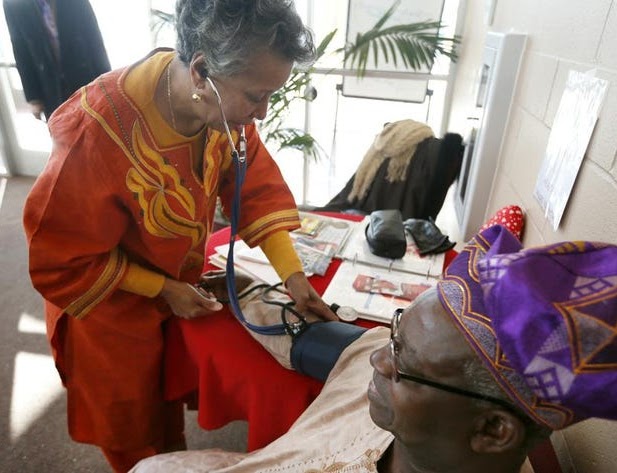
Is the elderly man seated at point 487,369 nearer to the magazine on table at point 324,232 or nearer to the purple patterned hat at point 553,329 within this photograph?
the purple patterned hat at point 553,329

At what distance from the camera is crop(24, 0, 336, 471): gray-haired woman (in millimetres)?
845

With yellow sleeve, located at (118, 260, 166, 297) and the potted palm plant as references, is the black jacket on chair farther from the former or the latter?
yellow sleeve, located at (118, 260, 166, 297)

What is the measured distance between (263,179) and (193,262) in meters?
0.32

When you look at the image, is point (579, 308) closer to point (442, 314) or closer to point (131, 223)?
point (442, 314)

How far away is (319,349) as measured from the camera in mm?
919

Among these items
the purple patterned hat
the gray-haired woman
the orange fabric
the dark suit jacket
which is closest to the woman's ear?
the gray-haired woman

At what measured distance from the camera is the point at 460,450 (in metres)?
0.57

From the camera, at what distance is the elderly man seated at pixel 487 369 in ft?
1.32

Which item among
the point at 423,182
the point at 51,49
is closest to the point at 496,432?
the point at 423,182

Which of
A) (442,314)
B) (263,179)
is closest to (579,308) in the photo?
(442,314)

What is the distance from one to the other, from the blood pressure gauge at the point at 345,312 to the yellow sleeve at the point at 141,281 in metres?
0.44

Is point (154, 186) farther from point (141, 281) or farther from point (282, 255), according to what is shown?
point (282, 255)

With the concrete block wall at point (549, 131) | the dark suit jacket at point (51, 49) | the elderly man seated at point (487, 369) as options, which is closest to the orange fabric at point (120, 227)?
the elderly man seated at point (487, 369)

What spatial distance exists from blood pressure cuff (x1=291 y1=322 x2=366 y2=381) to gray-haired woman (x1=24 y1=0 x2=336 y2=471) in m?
0.11
